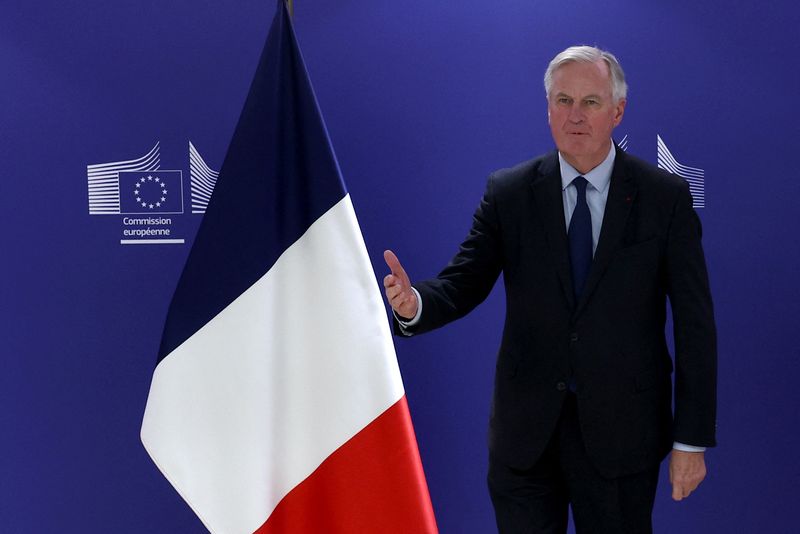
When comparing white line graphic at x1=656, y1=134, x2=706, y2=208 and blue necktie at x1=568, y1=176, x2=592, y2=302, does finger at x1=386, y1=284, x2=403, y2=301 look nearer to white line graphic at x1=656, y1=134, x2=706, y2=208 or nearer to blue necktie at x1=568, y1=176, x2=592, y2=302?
blue necktie at x1=568, y1=176, x2=592, y2=302

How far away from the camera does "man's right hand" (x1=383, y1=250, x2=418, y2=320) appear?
2.08 metres

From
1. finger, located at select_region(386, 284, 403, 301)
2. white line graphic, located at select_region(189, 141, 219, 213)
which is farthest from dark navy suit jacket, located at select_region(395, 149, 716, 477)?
white line graphic, located at select_region(189, 141, 219, 213)

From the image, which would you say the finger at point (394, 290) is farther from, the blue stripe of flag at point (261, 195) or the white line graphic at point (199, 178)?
the white line graphic at point (199, 178)

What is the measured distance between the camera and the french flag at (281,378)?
2057mm

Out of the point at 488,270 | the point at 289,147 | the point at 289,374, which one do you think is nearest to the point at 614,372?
the point at 488,270

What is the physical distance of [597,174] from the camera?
2.20 meters

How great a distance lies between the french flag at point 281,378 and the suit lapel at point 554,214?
1.54ft

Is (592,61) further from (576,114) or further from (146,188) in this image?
(146,188)

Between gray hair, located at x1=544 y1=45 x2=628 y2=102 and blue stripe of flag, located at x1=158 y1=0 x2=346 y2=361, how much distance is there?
0.62 metres

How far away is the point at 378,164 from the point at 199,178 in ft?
2.01

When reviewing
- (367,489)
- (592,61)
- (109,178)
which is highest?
(592,61)

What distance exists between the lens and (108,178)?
2891 mm

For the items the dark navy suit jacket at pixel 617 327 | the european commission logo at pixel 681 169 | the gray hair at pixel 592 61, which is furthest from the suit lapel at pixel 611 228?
the european commission logo at pixel 681 169

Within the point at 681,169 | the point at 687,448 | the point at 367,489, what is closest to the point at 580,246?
the point at 687,448
